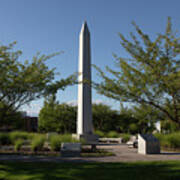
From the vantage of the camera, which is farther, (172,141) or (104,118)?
(104,118)

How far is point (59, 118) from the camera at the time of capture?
1369 inches

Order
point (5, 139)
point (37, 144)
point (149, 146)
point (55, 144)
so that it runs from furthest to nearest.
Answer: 1. point (5, 139)
2. point (55, 144)
3. point (37, 144)
4. point (149, 146)

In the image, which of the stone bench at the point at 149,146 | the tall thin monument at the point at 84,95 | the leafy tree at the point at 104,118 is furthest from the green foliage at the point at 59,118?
the stone bench at the point at 149,146

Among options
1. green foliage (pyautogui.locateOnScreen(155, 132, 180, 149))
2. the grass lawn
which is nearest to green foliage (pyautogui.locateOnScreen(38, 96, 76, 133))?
green foliage (pyautogui.locateOnScreen(155, 132, 180, 149))

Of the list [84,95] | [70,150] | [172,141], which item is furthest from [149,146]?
[84,95]

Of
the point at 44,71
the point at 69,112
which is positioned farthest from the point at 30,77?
the point at 69,112

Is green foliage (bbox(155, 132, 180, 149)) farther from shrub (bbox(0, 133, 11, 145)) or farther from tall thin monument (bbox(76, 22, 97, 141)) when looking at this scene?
shrub (bbox(0, 133, 11, 145))

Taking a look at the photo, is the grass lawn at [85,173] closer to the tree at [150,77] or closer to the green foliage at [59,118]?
Result: the tree at [150,77]

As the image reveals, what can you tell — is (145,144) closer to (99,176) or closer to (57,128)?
(99,176)

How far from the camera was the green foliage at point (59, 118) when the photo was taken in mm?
34562

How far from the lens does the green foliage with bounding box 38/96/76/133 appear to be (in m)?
34.6

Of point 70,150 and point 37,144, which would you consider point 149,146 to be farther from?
point 37,144

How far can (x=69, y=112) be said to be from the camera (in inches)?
1366

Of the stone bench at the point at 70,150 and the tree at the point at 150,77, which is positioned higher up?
the tree at the point at 150,77
